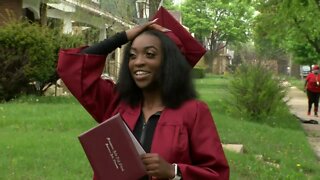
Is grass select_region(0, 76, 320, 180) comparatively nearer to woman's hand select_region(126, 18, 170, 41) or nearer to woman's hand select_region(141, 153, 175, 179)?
woman's hand select_region(126, 18, 170, 41)

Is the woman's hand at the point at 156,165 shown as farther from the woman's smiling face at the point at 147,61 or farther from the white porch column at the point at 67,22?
the white porch column at the point at 67,22

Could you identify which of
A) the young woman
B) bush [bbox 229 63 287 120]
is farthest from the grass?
the young woman

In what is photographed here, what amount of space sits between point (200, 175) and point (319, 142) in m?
10.9

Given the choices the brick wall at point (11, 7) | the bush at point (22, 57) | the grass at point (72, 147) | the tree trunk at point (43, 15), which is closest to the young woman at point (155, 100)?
the grass at point (72, 147)

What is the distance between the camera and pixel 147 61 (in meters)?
2.74

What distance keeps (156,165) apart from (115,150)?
187 mm

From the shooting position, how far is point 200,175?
2596mm

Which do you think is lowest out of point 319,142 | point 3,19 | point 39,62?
point 319,142

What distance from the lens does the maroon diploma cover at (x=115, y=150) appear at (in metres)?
2.46

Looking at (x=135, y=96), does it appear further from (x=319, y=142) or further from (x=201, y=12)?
(x=201, y=12)

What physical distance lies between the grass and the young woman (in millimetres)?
2507

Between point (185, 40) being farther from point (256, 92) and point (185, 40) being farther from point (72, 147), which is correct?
point (256, 92)

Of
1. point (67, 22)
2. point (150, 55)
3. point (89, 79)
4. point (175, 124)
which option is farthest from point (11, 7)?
point (175, 124)

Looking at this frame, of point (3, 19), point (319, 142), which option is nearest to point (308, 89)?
point (319, 142)
